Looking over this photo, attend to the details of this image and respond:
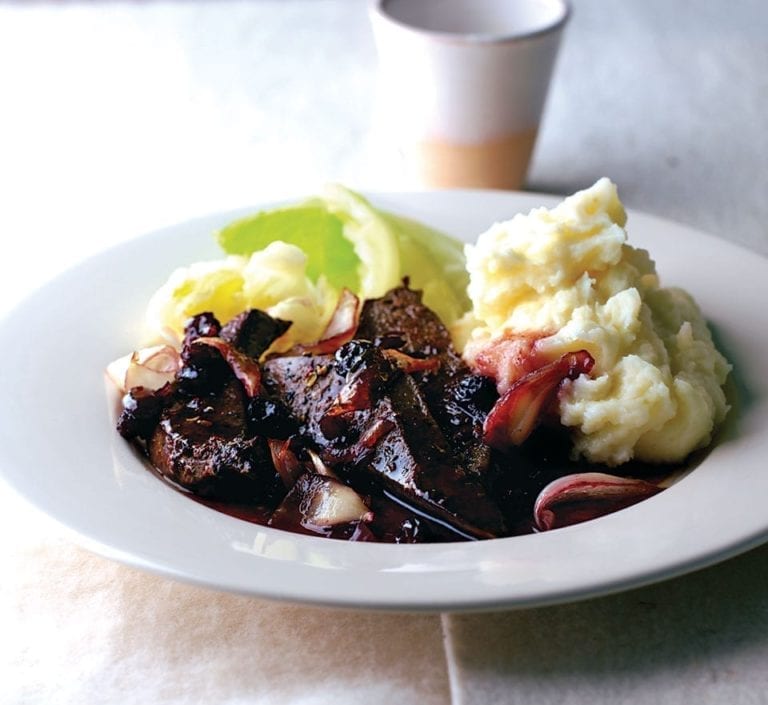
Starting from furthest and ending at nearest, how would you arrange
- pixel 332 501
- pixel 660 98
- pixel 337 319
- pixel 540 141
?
pixel 660 98 → pixel 540 141 → pixel 337 319 → pixel 332 501

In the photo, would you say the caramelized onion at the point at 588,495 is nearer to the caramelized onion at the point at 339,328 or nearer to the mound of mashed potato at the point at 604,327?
the mound of mashed potato at the point at 604,327

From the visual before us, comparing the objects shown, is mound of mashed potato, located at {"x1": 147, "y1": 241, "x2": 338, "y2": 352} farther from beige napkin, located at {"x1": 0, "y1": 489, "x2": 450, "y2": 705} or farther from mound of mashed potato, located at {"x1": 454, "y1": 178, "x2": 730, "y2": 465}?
beige napkin, located at {"x1": 0, "y1": 489, "x2": 450, "y2": 705}

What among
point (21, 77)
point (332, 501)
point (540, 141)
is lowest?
point (21, 77)

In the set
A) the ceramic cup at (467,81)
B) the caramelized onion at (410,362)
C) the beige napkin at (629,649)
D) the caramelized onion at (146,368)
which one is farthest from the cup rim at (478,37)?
the beige napkin at (629,649)

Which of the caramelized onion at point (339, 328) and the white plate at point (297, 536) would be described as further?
the caramelized onion at point (339, 328)

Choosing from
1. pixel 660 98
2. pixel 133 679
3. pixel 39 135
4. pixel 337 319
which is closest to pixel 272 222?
pixel 337 319

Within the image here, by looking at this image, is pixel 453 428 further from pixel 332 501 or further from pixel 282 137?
pixel 282 137

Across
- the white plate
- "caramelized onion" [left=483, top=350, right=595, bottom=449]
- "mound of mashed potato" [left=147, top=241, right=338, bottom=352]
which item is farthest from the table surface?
"mound of mashed potato" [left=147, top=241, right=338, bottom=352]
